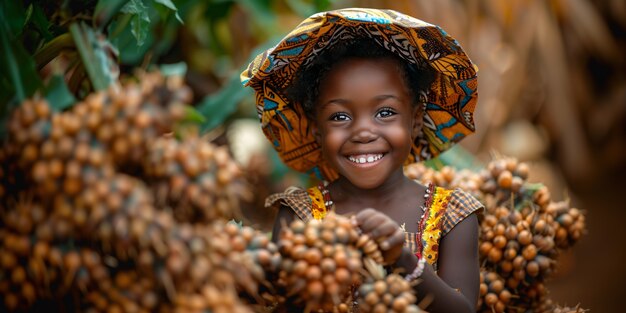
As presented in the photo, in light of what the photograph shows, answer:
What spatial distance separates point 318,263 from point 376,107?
2.06 feet

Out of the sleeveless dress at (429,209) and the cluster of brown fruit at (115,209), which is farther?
the sleeveless dress at (429,209)

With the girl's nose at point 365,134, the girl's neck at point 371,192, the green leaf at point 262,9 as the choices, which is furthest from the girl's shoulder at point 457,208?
the green leaf at point 262,9

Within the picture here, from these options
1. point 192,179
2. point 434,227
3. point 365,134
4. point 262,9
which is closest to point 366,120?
point 365,134

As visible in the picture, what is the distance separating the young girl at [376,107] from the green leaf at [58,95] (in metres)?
0.60

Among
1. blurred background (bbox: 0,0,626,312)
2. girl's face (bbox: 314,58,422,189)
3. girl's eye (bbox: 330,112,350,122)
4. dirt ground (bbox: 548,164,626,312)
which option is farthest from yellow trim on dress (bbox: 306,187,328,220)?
dirt ground (bbox: 548,164,626,312)

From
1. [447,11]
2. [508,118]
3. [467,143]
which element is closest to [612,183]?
[508,118]

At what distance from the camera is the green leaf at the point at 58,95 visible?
4.20ft

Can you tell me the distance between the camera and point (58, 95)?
1300 mm

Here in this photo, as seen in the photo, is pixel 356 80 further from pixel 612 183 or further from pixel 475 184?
pixel 612 183

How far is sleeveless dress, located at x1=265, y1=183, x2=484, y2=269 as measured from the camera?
1779 millimetres

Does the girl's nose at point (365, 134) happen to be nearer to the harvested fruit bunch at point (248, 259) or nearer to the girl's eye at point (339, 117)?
the girl's eye at point (339, 117)

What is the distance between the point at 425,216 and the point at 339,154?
0.90 ft

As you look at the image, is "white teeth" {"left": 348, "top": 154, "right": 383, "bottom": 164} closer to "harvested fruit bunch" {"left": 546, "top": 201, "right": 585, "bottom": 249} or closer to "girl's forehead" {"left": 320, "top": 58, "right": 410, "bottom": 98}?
"girl's forehead" {"left": 320, "top": 58, "right": 410, "bottom": 98}

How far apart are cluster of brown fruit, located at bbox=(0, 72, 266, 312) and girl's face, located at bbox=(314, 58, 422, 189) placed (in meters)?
0.66
